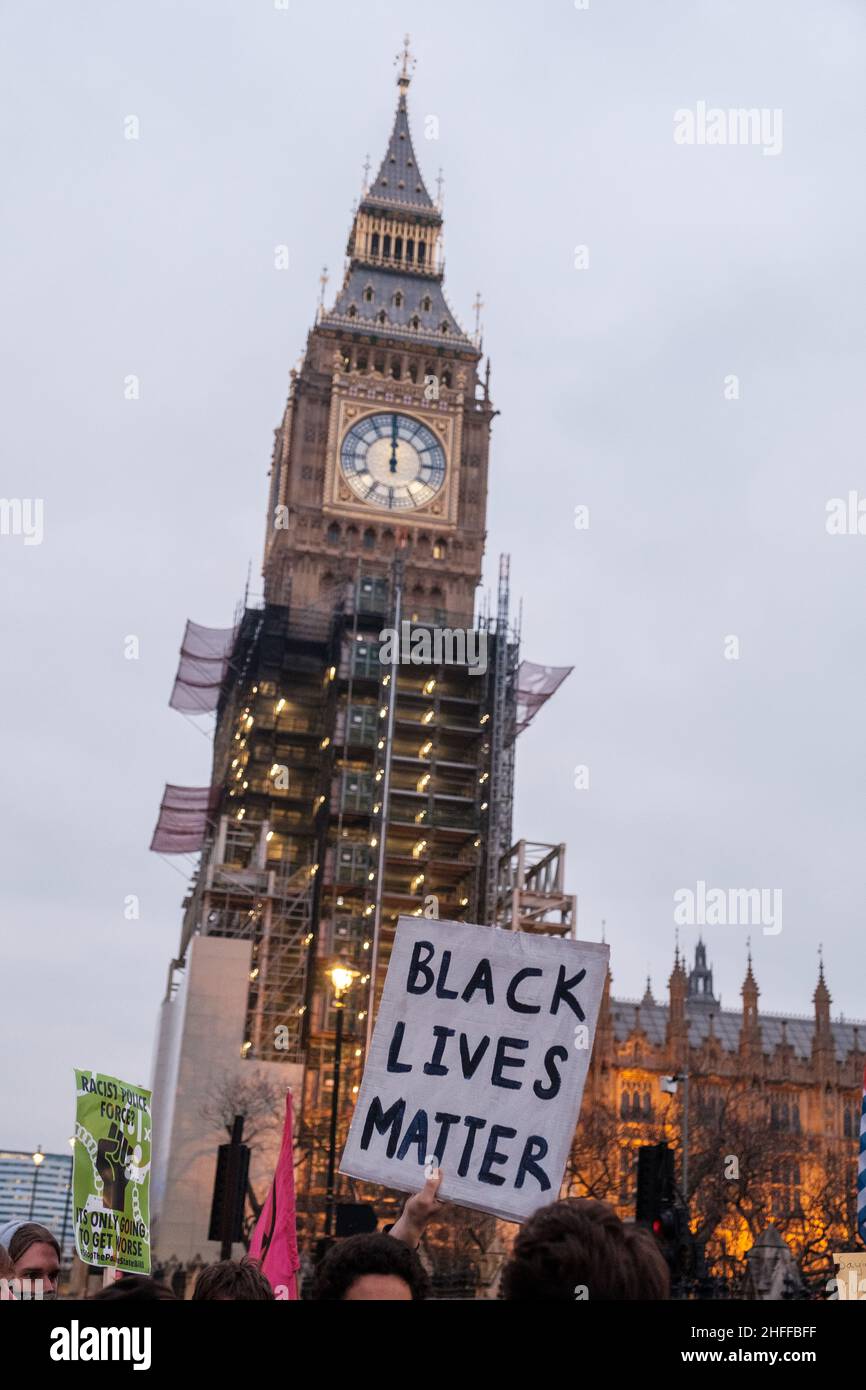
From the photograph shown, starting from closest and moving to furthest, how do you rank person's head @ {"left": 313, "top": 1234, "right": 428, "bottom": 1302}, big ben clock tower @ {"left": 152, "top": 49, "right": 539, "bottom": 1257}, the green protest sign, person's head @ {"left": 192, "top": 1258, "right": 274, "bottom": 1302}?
1. person's head @ {"left": 313, "top": 1234, "right": 428, "bottom": 1302}
2. person's head @ {"left": 192, "top": 1258, "right": 274, "bottom": 1302}
3. the green protest sign
4. big ben clock tower @ {"left": 152, "top": 49, "right": 539, "bottom": 1257}

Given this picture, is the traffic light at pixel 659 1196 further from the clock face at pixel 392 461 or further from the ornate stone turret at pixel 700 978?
the ornate stone turret at pixel 700 978

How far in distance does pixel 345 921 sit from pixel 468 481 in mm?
27436

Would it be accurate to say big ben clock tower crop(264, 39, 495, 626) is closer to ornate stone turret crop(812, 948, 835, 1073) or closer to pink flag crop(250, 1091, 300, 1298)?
ornate stone turret crop(812, 948, 835, 1073)

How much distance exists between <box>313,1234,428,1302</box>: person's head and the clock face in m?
84.2

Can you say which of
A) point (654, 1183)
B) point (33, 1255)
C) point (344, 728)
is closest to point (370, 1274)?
point (33, 1255)

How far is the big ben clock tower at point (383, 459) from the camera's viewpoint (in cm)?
8744

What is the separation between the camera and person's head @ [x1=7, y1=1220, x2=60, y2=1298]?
28.8ft

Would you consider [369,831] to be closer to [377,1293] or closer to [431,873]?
[431,873]

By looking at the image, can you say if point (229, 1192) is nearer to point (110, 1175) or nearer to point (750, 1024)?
point (110, 1175)

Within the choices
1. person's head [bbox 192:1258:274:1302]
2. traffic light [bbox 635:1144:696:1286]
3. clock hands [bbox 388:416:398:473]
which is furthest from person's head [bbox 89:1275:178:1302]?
clock hands [bbox 388:416:398:473]

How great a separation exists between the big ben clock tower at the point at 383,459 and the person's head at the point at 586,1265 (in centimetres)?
8193

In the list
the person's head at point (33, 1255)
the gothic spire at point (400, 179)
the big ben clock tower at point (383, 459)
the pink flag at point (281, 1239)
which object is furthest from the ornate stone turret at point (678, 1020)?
the person's head at point (33, 1255)

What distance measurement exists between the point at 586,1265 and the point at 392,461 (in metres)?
86.8

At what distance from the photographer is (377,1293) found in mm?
4836
